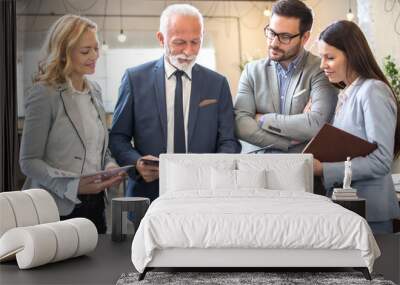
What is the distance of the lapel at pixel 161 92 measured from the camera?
677 centimetres

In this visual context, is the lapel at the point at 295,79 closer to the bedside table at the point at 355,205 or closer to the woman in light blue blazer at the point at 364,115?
the woman in light blue blazer at the point at 364,115

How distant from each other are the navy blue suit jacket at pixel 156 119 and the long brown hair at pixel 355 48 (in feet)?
3.68

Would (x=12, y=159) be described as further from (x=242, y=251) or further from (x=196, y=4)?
(x=242, y=251)

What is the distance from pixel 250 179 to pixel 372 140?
1245 millimetres

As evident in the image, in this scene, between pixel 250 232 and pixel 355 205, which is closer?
pixel 250 232

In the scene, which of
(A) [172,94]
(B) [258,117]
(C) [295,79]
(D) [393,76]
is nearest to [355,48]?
(D) [393,76]

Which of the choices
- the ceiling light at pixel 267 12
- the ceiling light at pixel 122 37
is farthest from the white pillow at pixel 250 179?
the ceiling light at pixel 122 37

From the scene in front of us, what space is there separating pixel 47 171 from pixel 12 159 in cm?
42

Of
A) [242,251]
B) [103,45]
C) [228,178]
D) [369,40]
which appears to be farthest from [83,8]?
[242,251]

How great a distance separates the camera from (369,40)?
6.82 metres

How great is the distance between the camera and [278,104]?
22.1 ft

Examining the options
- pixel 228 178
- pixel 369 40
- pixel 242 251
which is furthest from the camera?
pixel 369 40

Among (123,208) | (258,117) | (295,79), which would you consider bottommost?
(123,208)

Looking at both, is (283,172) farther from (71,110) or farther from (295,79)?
(71,110)
